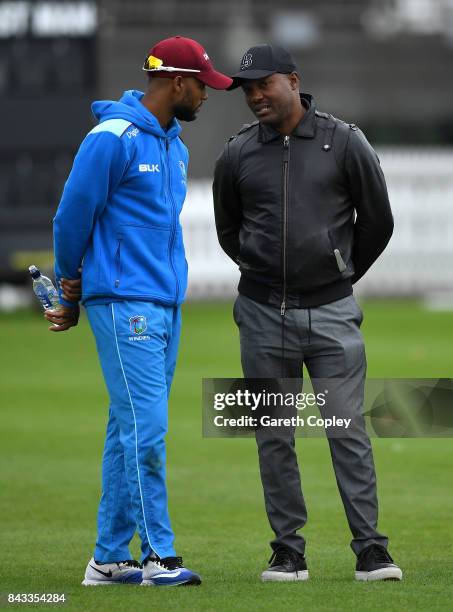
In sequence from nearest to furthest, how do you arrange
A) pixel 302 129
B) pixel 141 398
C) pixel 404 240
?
pixel 141 398
pixel 302 129
pixel 404 240

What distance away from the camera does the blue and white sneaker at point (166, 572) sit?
6.60 meters

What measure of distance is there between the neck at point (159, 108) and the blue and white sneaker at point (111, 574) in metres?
1.82

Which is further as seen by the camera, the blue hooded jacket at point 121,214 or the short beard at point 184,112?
the short beard at point 184,112

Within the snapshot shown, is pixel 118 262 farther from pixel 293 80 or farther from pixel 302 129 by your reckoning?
pixel 293 80

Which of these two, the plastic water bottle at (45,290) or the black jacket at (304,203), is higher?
the black jacket at (304,203)

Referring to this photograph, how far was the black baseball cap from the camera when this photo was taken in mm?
6723

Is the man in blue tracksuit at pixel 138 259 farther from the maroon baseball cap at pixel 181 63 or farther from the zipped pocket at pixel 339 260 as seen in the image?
the zipped pocket at pixel 339 260

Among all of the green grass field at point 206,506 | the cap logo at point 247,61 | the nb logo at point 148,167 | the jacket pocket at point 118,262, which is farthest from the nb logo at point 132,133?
the green grass field at point 206,506

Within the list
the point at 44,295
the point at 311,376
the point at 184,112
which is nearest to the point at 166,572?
the point at 311,376

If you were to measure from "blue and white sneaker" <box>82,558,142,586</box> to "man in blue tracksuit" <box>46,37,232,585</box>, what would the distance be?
0.08 meters

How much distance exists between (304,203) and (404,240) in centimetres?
1990

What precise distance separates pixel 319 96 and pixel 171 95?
101ft

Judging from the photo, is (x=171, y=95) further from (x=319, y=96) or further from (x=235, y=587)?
(x=319, y=96)

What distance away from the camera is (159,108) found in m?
6.76
